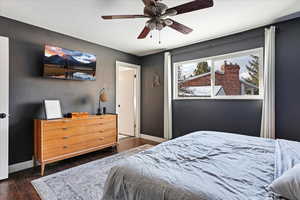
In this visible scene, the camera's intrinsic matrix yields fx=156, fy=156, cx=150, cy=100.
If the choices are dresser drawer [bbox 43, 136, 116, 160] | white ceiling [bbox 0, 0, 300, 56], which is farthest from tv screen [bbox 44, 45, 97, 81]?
dresser drawer [bbox 43, 136, 116, 160]

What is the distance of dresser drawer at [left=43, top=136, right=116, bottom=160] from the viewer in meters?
2.55

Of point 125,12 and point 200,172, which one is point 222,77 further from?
point 200,172

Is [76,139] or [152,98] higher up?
[152,98]

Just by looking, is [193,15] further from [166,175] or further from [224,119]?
[166,175]

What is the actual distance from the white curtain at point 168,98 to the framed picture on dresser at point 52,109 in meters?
2.42

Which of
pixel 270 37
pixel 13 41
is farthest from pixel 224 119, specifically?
pixel 13 41

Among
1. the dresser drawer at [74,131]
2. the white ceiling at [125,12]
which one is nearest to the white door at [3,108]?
the dresser drawer at [74,131]

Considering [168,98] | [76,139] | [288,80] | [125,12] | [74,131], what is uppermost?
[125,12]

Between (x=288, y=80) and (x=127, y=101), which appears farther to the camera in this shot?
(x=127, y=101)

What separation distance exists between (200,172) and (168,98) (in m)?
3.00

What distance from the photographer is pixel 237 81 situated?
3.19 m

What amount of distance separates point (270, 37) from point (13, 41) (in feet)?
14.2

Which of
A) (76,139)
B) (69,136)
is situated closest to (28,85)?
(69,136)

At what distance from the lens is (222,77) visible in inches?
134
